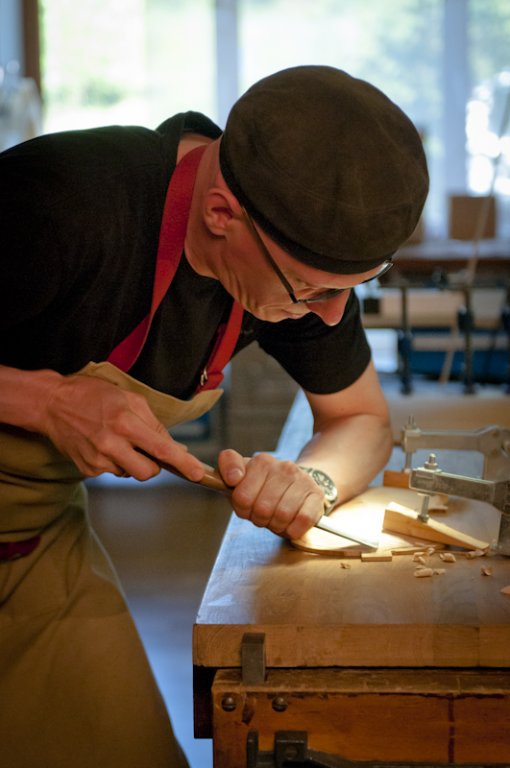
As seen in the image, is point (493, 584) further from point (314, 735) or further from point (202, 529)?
point (202, 529)

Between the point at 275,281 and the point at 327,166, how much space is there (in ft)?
0.73

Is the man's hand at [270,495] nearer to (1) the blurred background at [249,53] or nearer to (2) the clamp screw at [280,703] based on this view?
(2) the clamp screw at [280,703]

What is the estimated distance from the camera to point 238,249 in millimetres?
1386

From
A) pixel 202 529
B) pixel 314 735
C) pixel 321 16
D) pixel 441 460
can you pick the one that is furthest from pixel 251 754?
pixel 321 16

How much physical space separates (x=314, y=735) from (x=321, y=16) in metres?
6.36

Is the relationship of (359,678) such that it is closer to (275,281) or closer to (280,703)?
(280,703)

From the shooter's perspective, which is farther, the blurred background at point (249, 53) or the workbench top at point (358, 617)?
the blurred background at point (249, 53)

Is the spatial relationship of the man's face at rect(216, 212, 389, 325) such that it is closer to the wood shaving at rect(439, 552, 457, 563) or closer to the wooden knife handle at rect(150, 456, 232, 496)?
the wooden knife handle at rect(150, 456, 232, 496)

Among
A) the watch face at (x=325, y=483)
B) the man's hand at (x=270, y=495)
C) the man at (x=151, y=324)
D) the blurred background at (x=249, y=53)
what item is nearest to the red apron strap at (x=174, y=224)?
the man at (x=151, y=324)

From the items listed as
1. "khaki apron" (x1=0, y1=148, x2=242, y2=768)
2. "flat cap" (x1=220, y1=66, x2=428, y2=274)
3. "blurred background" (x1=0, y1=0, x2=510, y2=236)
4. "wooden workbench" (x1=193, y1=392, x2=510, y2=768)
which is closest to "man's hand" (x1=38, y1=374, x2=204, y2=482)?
"khaki apron" (x1=0, y1=148, x2=242, y2=768)

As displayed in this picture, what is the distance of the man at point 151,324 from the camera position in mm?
1259

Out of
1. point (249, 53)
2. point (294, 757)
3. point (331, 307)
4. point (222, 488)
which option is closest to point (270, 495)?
point (222, 488)

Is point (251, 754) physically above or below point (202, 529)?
above

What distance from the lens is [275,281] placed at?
139cm
